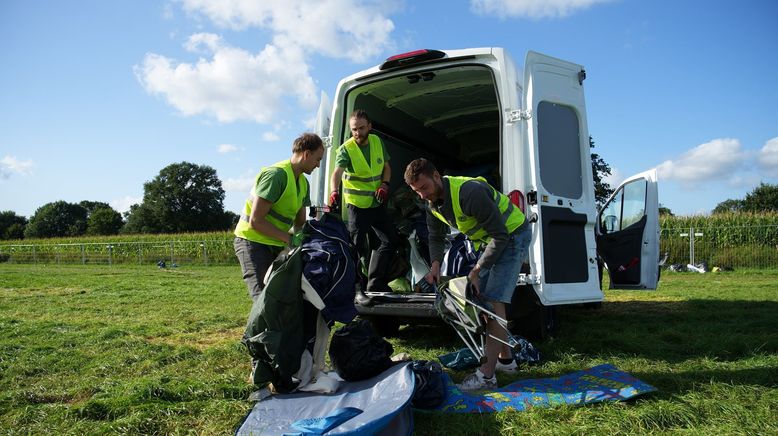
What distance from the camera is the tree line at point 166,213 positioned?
201 feet

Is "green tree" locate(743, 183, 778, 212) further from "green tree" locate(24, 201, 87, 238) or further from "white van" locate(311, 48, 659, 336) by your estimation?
"green tree" locate(24, 201, 87, 238)

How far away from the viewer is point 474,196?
3285 mm

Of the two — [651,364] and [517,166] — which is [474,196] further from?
[651,364]

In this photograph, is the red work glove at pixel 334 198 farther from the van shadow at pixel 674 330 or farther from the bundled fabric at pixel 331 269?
the van shadow at pixel 674 330

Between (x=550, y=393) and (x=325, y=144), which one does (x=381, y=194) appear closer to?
(x=325, y=144)

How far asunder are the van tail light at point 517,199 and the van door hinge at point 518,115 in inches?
22.1

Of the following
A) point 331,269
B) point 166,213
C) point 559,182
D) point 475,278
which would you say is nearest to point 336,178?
point 331,269

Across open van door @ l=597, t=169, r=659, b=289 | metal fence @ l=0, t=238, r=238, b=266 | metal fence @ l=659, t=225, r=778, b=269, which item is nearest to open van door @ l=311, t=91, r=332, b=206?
open van door @ l=597, t=169, r=659, b=289

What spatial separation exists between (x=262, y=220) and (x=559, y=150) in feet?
8.18

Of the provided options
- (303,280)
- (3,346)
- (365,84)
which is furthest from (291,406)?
(3,346)

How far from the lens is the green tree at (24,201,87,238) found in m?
71.8

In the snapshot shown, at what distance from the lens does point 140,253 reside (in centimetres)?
2366

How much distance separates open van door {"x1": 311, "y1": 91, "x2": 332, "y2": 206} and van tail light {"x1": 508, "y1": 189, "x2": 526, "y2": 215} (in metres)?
1.79

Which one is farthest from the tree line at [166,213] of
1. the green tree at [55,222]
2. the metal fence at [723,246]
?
the metal fence at [723,246]
